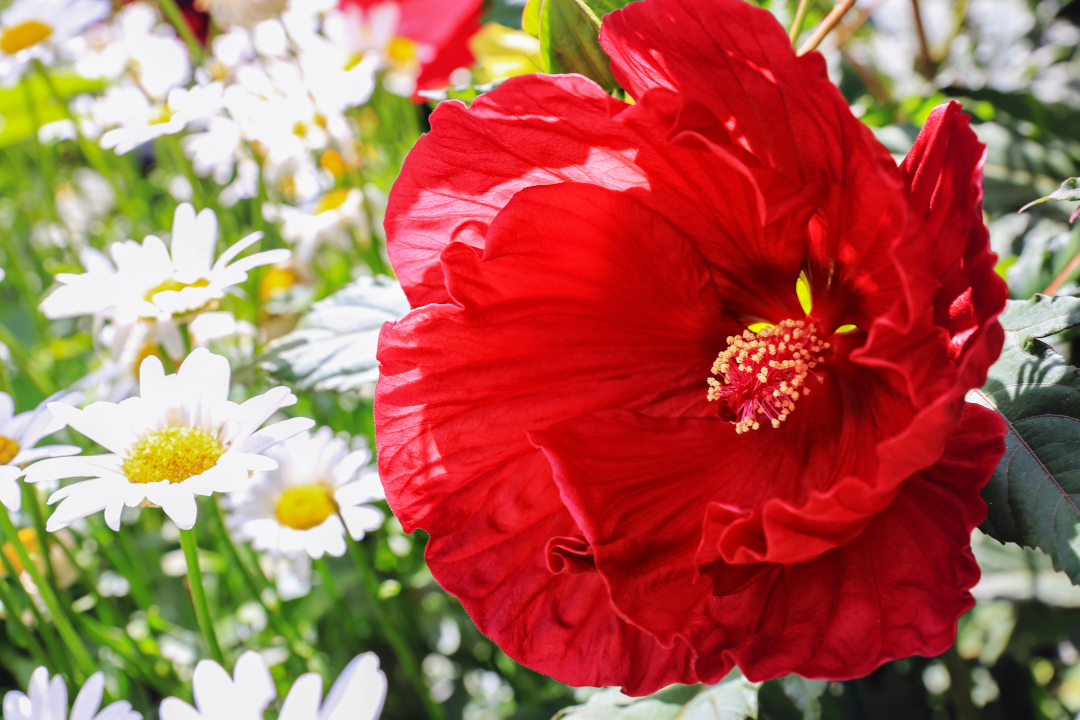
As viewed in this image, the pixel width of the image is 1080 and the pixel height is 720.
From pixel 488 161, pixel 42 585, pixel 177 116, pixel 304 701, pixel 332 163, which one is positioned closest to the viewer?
pixel 304 701

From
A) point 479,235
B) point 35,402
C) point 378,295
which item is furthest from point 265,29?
point 479,235

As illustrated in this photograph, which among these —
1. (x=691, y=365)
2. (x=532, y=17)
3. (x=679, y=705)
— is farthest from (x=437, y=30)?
(x=679, y=705)

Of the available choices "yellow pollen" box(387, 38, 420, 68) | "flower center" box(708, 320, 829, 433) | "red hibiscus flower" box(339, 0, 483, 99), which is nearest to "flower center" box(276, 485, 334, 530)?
"flower center" box(708, 320, 829, 433)

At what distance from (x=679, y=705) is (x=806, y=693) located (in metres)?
0.09

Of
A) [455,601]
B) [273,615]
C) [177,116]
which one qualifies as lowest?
[455,601]

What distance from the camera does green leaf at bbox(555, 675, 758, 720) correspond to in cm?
54

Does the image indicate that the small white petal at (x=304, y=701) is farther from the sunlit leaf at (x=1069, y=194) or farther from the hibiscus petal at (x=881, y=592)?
the sunlit leaf at (x=1069, y=194)

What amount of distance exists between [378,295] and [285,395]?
0.57 feet

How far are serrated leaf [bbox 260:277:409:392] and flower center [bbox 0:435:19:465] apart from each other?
171 millimetres

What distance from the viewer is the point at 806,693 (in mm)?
520

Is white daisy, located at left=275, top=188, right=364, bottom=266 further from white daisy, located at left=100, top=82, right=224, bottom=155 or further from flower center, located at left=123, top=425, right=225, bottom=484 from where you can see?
flower center, located at left=123, top=425, right=225, bottom=484

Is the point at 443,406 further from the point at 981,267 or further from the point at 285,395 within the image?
the point at 981,267

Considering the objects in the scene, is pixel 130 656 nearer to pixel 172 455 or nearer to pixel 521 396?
pixel 172 455

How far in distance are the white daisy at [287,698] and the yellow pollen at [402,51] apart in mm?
1130
